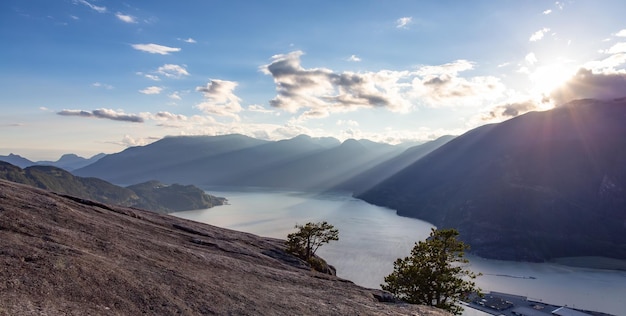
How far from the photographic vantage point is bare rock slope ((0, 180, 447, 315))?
24422 mm

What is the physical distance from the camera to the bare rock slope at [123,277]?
24422 mm

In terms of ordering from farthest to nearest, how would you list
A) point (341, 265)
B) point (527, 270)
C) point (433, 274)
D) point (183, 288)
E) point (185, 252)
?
point (527, 270) < point (341, 265) < point (433, 274) < point (185, 252) < point (183, 288)

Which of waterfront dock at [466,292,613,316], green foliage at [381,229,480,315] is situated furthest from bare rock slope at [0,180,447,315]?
waterfront dock at [466,292,613,316]

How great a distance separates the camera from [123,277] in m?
28.7

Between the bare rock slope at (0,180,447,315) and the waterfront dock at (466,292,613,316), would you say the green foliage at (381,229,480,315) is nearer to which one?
the bare rock slope at (0,180,447,315)

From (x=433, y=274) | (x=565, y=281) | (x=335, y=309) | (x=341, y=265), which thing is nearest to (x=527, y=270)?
(x=565, y=281)

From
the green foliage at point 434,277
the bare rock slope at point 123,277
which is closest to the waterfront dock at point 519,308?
the green foliage at point 434,277

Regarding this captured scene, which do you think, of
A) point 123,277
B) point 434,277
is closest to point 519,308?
point 434,277

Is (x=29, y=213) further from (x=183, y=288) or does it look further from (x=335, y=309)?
(x=335, y=309)

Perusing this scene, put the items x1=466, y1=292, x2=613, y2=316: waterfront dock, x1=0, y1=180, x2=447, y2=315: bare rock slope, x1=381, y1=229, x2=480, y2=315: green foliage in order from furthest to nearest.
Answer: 1. x1=466, y1=292, x2=613, y2=316: waterfront dock
2. x1=381, y1=229, x2=480, y2=315: green foliage
3. x1=0, y1=180, x2=447, y2=315: bare rock slope

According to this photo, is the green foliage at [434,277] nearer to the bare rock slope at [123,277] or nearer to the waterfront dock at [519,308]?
the bare rock slope at [123,277]

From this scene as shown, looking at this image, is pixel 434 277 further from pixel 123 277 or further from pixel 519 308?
pixel 519 308

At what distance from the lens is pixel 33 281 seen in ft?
79.8

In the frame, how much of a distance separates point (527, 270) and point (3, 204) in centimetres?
21997
